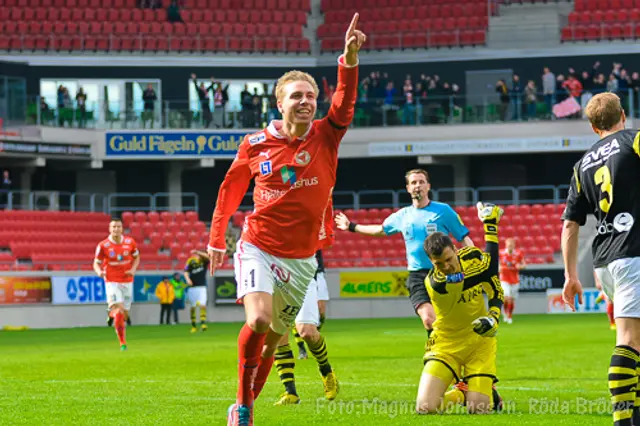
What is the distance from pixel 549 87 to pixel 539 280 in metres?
8.87

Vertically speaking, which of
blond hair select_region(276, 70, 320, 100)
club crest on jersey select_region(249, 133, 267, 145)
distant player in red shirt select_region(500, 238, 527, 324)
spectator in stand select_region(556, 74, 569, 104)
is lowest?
distant player in red shirt select_region(500, 238, 527, 324)

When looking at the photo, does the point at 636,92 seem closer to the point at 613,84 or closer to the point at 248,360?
the point at 613,84

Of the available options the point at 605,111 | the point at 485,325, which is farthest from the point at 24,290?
the point at 605,111

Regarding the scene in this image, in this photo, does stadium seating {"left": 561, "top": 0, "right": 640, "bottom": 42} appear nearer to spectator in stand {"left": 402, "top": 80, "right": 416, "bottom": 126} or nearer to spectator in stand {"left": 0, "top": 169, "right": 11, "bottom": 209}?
spectator in stand {"left": 402, "top": 80, "right": 416, "bottom": 126}

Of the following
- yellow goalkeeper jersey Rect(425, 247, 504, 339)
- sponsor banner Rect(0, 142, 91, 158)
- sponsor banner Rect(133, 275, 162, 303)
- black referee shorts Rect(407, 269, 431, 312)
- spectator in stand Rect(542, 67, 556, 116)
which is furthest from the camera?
spectator in stand Rect(542, 67, 556, 116)

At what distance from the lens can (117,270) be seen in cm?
2191

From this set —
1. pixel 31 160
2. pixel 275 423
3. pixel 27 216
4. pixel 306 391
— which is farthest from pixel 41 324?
pixel 275 423

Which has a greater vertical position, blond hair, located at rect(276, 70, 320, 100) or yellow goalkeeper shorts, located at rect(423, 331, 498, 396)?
blond hair, located at rect(276, 70, 320, 100)

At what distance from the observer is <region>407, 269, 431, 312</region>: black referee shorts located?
13.3 metres

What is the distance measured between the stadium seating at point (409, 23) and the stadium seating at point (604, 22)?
11.7 feet

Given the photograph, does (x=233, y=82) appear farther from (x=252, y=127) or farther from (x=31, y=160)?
(x=31, y=160)

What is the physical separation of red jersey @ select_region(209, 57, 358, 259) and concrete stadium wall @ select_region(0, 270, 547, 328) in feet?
88.7

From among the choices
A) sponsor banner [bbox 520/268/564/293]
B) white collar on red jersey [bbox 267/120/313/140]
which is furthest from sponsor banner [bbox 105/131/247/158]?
white collar on red jersey [bbox 267/120/313/140]

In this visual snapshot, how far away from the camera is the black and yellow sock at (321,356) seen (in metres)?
12.4
